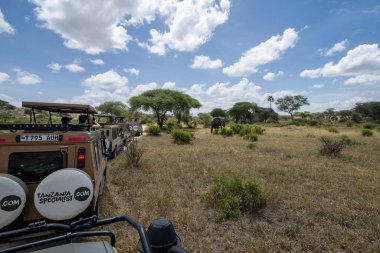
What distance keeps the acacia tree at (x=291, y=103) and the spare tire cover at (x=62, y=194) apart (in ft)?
261

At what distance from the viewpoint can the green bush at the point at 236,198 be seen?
5207 millimetres

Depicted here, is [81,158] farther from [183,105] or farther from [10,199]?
[183,105]

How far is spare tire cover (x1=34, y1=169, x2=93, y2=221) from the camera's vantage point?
3379mm

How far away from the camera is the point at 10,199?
328cm

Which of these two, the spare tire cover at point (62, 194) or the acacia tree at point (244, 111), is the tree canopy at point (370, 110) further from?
the spare tire cover at point (62, 194)

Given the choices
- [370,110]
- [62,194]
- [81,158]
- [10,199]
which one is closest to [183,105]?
[81,158]

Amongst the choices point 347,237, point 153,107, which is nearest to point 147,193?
point 347,237

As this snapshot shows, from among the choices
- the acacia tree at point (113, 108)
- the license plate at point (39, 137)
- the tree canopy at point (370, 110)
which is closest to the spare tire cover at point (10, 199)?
the license plate at point (39, 137)

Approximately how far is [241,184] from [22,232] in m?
4.80

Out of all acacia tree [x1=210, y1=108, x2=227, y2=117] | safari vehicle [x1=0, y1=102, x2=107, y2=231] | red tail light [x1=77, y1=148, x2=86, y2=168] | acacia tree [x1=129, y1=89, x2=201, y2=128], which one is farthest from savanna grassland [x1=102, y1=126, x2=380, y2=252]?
acacia tree [x1=210, y1=108, x2=227, y2=117]

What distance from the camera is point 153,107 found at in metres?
39.1

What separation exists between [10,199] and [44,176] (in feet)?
2.40

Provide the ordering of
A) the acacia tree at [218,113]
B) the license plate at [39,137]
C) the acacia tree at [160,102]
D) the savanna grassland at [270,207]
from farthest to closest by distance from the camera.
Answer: the acacia tree at [218,113], the acacia tree at [160,102], the savanna grassland at [270,207], the license plate at [39,137]

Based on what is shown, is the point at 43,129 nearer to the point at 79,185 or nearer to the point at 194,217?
the point at 79,185
